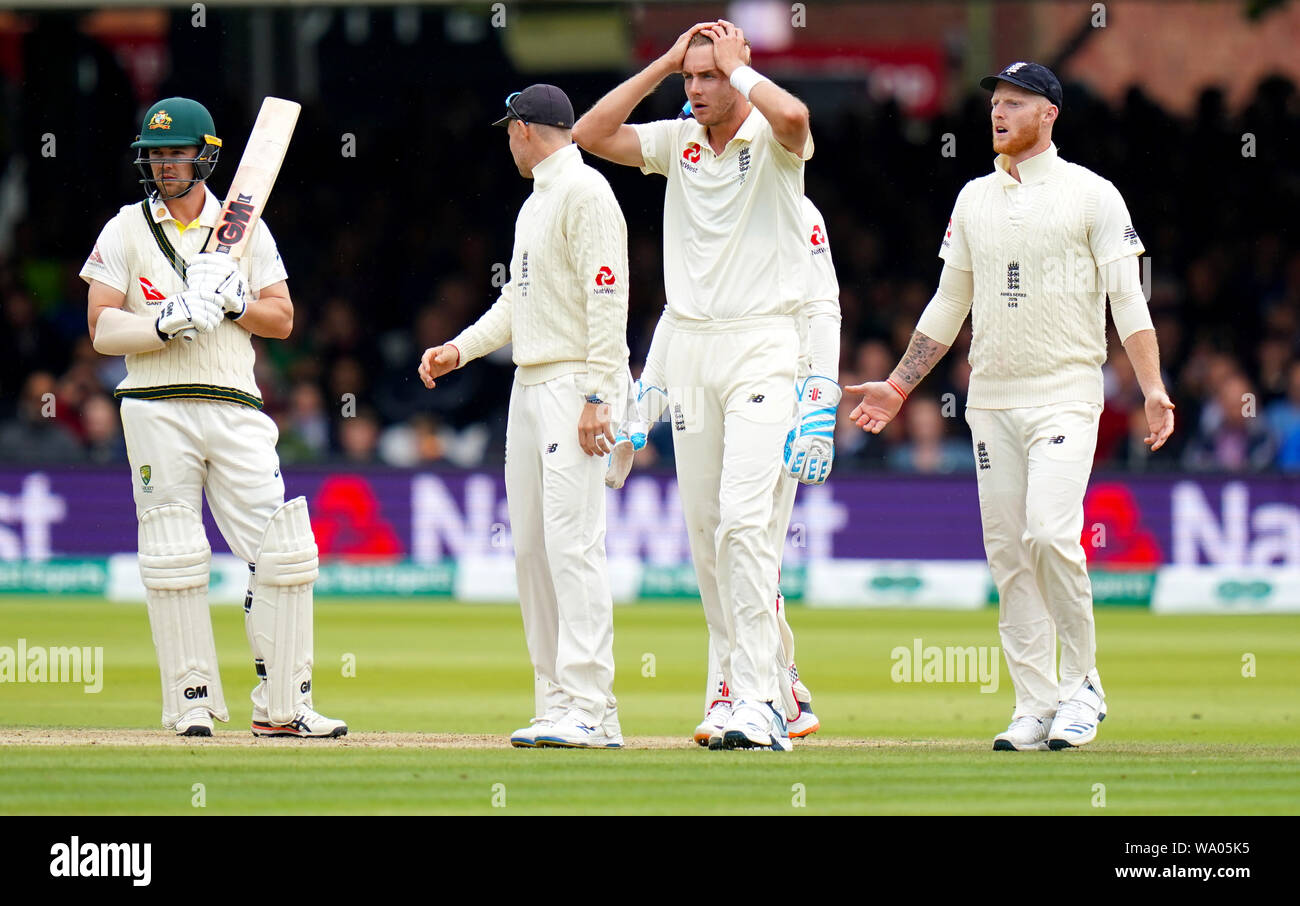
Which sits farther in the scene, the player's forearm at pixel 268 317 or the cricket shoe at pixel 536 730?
the player's forearm at pixel 268 317

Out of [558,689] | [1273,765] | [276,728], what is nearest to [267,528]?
[276,728]

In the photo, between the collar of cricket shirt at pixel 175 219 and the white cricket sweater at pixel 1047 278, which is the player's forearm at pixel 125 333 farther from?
the white cricket sweater at pixel 1047 278

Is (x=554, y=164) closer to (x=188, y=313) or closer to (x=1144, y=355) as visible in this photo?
(x=188, y=313)

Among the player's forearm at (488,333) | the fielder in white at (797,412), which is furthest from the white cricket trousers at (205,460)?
the fielder in white at (797,412)

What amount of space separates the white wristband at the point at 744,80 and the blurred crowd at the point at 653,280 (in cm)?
837

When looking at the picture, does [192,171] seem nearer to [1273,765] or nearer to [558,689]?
[558,689]

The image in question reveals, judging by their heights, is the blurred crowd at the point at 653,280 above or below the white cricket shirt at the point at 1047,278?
above

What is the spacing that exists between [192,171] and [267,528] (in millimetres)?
1313

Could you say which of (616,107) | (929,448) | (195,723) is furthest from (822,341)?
(929,448)

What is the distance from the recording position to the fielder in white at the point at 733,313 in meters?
6.48

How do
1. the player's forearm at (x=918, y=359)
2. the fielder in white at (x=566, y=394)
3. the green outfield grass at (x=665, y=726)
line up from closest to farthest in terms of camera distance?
1. the green outfield grass at (x=665, y=726)
2. the fielder in white at (x=566, y=394)
3. the player's forearm at (x=918, y=359)

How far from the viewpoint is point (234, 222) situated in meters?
7.05

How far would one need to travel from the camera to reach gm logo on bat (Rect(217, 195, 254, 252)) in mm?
7004

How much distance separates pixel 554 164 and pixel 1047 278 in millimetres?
1763
